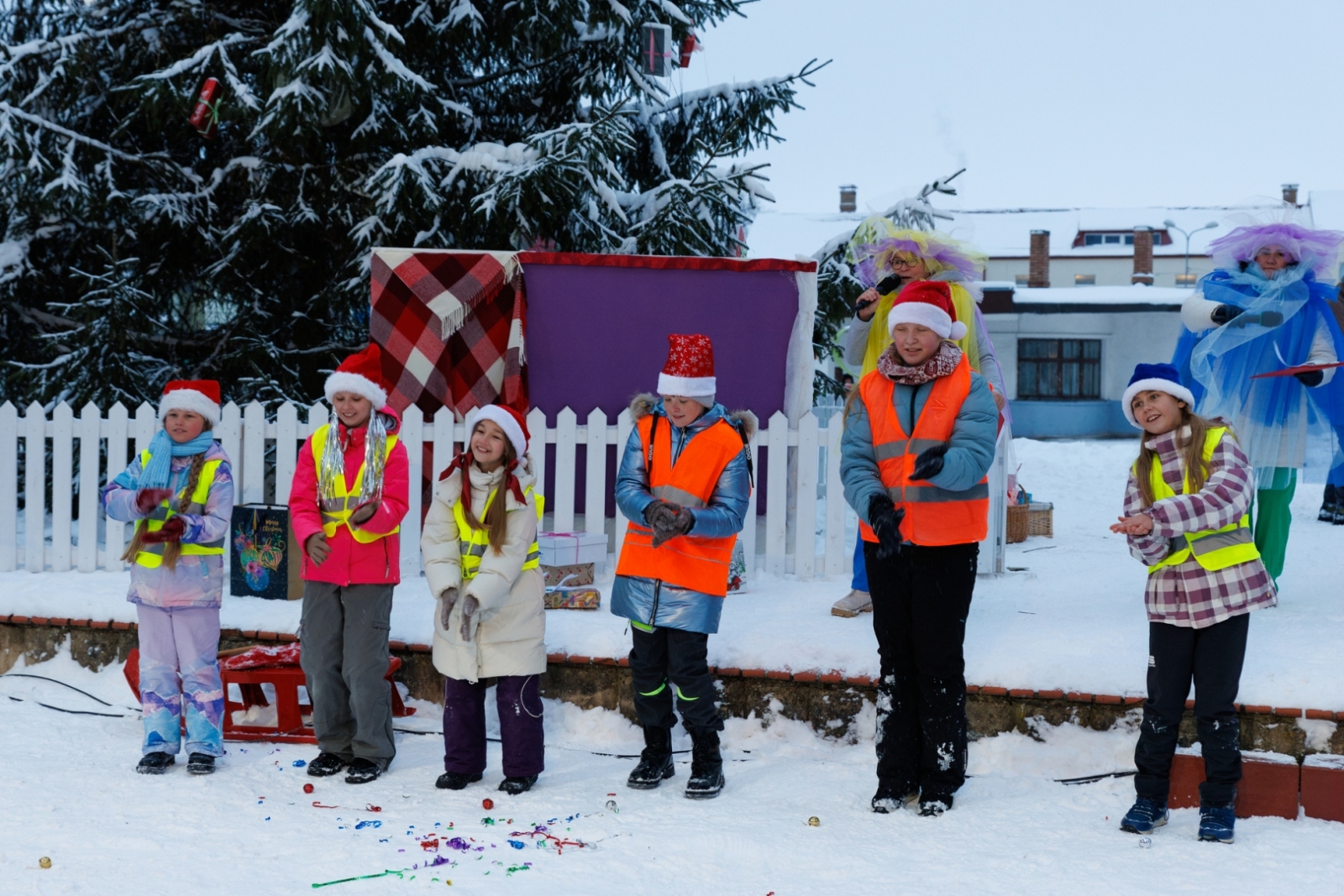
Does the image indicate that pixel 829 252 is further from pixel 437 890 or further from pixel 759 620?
pixel 437 890

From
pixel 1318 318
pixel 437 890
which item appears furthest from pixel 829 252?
pixel 437 890

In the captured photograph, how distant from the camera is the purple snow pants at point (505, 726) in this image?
4.35 m

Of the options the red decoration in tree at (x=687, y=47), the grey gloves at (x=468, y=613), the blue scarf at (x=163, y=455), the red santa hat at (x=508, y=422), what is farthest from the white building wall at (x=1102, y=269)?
the grey gloves at (x=468, y=613)

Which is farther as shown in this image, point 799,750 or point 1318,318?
point 1318,318

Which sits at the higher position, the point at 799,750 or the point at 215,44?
the point at 215,44

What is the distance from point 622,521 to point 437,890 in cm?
342

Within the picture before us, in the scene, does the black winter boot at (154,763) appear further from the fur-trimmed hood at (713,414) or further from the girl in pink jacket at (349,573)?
the fur-trimmed hood at (713,414)

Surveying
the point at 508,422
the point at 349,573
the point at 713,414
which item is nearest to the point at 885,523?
the point at 713,414

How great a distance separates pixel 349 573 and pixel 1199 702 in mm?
3069

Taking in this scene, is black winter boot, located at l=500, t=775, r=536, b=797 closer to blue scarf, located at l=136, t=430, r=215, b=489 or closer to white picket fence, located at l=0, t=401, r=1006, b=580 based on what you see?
blue scarf, located at l=136, t=430, r=215, b=489

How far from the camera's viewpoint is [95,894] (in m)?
3.31

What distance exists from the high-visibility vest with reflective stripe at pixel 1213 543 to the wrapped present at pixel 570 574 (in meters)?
2.86

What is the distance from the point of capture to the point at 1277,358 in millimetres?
5367

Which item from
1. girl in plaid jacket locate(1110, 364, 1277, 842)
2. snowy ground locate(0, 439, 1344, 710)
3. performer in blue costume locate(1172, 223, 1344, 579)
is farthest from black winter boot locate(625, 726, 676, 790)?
performer in blue costume locate(1172, 223, 1344, 579)
